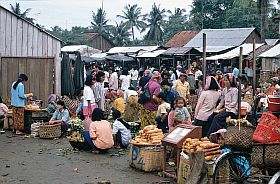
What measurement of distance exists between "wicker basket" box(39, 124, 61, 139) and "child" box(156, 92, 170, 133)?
Result: 319cm

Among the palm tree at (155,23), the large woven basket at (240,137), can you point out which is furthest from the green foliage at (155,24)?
the large woven basket at (240,137)

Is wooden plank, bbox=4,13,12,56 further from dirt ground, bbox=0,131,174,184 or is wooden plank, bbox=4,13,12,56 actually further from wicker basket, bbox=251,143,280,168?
wicker basket, bbox=251,143,280,168

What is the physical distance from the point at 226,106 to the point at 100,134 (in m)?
3.03

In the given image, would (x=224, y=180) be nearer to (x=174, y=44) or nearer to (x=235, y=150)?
(x=235, y=150)

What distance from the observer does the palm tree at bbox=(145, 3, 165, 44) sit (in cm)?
6838

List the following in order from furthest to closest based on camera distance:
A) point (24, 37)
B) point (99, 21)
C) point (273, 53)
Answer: point (99, 21) < point (273, 53) < point (24, 37)

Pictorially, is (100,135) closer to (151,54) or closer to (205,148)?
(205,148)

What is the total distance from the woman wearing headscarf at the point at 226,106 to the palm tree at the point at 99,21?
218 feet

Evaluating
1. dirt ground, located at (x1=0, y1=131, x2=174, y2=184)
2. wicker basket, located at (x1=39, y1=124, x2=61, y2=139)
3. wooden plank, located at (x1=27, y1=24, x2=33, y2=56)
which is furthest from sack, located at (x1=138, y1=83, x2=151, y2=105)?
wooden plank, located at (x1=27, y1=24, x2=33, y2=56)

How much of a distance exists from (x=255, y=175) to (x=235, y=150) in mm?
609

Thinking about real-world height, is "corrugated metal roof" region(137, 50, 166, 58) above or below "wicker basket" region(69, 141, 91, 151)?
above

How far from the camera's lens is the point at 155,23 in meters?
68.9

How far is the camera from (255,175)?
24.2 ft

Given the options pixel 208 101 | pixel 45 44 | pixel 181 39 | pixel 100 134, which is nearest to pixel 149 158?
pixel 208 101
